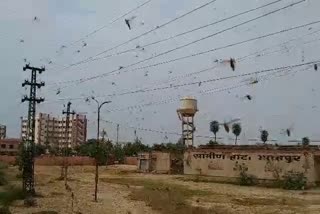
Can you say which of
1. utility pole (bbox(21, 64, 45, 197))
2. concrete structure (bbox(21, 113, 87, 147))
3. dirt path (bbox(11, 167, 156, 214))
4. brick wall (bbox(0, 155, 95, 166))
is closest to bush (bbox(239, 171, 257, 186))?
dirt path (bbox(11, 167, 156, 214))

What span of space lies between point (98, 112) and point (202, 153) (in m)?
25.4

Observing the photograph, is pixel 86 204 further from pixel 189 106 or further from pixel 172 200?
pixel 189 106

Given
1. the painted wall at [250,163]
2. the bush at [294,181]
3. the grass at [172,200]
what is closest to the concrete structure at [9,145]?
the painted wall at [250,163]

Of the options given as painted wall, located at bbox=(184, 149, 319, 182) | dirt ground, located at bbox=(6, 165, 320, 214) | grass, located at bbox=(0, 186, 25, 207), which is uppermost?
painted wall, located at bbox=(184, 149, 319, 182)

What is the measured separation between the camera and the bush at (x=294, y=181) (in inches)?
1657

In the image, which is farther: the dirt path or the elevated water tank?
the elevated water tank

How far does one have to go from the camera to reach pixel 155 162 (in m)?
65.3

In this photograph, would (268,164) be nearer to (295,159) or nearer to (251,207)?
(295,159)

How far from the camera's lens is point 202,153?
172ft

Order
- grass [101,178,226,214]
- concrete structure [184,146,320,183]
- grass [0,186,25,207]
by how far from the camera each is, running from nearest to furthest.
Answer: grass [0,186,25,207] → grass [101,178,226,214] → concrete structure [184,146,320,183]

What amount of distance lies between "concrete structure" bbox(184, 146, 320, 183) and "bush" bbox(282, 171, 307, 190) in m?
0.37

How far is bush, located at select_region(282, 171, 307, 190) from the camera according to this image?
42091 mm

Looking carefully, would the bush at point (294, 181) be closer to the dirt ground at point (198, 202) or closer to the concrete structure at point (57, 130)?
the dirt ground at point (198, 202)

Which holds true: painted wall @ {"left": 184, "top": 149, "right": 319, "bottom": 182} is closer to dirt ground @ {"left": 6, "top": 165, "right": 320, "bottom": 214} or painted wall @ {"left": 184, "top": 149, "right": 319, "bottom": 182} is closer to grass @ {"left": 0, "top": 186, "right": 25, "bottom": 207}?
dirt ground @ {"left": 6, "top": 165, "right": 320, "bottom": 214}
